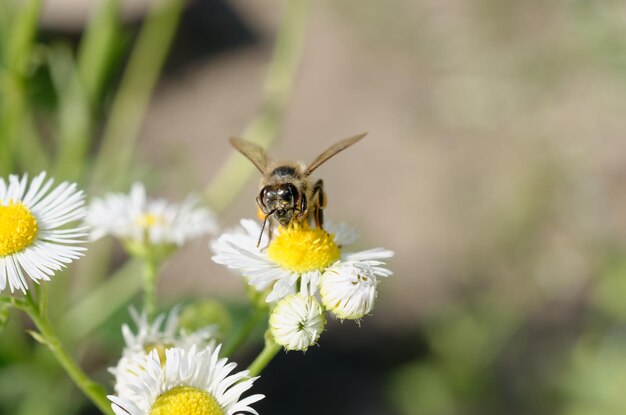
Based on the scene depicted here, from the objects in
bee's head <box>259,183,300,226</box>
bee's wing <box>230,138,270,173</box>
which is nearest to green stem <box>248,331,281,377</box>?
bee's head <box>259,183,300,226</box>

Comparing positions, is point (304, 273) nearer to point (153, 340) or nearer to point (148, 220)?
point (153, 340)

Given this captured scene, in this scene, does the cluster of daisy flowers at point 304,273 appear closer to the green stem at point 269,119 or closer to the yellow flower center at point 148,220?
the yellow flower center at point 148,220

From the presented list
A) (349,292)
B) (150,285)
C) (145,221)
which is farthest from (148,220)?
(349,292)

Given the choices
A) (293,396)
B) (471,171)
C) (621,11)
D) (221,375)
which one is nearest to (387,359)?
(293,396)

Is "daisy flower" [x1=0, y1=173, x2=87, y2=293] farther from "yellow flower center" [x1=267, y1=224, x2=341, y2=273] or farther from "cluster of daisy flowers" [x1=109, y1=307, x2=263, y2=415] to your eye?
"yellow flower center" [x1=267, y1=224, x2=341, y2=273]

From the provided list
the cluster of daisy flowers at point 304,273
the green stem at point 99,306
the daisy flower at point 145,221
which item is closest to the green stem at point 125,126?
the green stem at point 99,306
